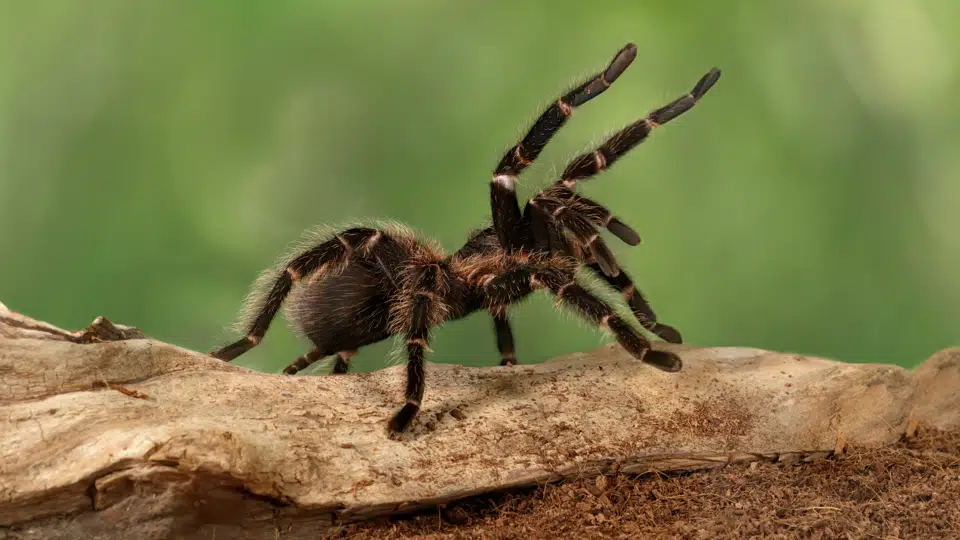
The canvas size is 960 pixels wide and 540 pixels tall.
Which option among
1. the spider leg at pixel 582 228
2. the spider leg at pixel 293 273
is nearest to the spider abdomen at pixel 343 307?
the spider leg at pixel 293 273

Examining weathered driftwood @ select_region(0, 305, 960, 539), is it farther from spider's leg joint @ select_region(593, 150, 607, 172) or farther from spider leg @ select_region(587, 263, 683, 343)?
spider's leg joint @ select_region(593, 150, 607, 172)

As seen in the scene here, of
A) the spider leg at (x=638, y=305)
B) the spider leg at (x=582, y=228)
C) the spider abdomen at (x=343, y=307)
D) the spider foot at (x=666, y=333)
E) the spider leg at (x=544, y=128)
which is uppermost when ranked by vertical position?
the spider leg at (x=544, y=128)

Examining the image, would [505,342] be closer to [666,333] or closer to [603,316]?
[666,333]

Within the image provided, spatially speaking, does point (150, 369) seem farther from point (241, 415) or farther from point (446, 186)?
point (446, 186)

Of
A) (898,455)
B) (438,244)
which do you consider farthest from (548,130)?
(898,455)

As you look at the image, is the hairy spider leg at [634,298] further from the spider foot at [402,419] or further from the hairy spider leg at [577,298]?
the spider foot at [402,419]
